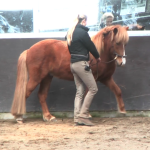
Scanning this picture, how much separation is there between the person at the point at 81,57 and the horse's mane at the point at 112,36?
39 centimetres

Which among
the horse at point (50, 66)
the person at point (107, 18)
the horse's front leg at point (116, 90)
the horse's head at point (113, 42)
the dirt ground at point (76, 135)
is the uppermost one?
the person at point (107, 18)

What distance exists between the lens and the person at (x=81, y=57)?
6.18m

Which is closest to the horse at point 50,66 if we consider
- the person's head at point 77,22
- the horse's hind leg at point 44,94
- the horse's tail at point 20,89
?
the horse's tail at point 20,89

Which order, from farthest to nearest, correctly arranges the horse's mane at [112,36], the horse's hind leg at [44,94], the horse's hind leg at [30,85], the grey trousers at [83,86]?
1. the horse's hind leg at [44,94]
2. the horse's hind leg at [30,85]
3. the horse's mane at [112,36]
4. the grey trousers at [83,86]

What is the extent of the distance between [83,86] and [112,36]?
1.01 meters

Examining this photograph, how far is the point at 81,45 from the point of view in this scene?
6223mm

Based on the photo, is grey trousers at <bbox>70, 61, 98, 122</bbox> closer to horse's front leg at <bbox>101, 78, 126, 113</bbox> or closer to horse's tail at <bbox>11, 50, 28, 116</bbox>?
horse's front leg at <bbox>101, 78, 126, 113</bbox>

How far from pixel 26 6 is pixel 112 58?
6.69 ft

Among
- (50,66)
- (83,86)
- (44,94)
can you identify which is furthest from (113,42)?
(44,94)

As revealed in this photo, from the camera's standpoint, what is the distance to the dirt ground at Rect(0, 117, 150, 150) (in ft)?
16.8

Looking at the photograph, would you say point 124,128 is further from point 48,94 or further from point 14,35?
point 14,35

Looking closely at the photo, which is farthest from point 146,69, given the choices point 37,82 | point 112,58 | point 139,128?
point 37,82

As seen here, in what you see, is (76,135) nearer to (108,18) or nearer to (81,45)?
(81,45)

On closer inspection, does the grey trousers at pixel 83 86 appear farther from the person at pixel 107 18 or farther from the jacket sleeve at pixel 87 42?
the person at pixel 107 18
